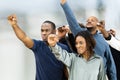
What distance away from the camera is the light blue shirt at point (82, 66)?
2.25 m

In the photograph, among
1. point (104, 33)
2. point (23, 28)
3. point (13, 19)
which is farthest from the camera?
point (23, 28)

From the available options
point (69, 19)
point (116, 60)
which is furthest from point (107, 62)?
point (69, 19)

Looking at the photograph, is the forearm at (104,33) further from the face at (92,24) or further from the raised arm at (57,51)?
the raised arm at (57,51)

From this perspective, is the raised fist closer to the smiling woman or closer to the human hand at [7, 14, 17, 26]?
the human hand at [7, 14, 17, 26]

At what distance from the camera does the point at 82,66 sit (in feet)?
7.46

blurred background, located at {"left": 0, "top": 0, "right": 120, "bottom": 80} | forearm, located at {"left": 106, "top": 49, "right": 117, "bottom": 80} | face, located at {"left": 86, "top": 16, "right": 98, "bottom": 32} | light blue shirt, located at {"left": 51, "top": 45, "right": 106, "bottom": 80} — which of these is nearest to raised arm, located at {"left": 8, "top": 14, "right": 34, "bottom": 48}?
light blue shirt, located at {"left": 51, "top": 45, "right": 106, "bottom": 80}

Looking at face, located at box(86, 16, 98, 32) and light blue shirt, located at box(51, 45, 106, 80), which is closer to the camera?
light blue shirt, located at box(51, 45, 106, 80)

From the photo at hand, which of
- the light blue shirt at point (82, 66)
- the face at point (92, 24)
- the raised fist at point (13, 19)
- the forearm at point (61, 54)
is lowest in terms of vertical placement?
the light blue shirt at point (82, 66)

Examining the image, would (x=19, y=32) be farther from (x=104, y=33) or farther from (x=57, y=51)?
(x=104, y=33)

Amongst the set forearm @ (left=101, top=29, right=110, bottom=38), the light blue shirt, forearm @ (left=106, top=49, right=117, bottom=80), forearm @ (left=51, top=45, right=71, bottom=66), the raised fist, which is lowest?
forearm @ (left=106, top=49, right=117, bottom=80)

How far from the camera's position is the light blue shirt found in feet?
7.38

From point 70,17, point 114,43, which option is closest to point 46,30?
point 70,17

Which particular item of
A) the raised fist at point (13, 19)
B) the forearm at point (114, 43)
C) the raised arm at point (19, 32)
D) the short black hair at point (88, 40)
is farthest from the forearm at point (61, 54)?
the forearm at point (114, 43)

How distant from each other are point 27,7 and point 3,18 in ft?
0.97
